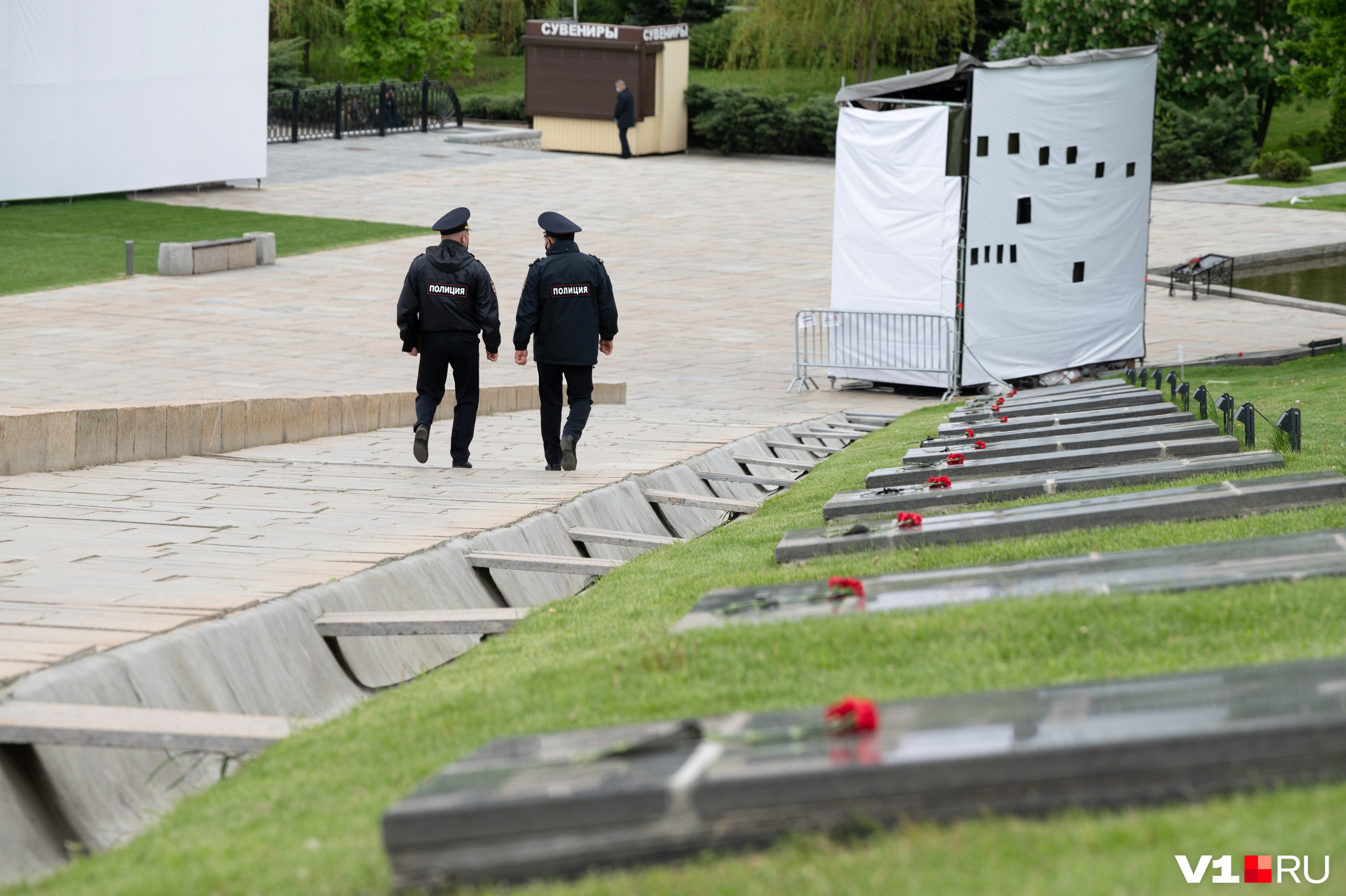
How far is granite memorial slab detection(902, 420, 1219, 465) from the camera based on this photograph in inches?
314

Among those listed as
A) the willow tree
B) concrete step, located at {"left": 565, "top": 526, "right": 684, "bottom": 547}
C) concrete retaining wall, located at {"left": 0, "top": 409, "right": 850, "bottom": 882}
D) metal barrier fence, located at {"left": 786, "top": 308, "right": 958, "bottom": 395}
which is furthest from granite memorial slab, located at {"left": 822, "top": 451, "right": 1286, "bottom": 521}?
the willow tree

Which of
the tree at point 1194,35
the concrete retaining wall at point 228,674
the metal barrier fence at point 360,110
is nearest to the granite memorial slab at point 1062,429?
the concrete retaining wall at point 228,674

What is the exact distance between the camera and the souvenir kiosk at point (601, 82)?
41562 mm

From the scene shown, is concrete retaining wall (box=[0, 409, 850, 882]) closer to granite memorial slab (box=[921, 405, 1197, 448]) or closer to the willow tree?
granite memorial slab (box=[921, 405, 1197, 448])

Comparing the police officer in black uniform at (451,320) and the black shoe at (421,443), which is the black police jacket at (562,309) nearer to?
the police officer in black uniform at (451,320)

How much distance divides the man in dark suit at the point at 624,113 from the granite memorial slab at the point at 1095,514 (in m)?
36.3

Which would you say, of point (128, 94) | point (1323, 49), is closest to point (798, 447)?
point (1323, 49)

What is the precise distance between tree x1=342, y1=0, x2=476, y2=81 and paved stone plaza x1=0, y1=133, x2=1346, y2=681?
7.83 meters

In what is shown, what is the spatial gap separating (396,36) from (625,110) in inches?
461

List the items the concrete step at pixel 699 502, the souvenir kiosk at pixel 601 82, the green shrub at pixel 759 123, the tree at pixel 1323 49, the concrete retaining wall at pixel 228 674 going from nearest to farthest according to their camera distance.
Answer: the concrete retaining wall at pixel 228 674 < the concrete step at pixel 699 502 < the tree at pixel 1323 49 < the souvenir kiosk at pixel 601 82 < the green shrub at pixel 759 123

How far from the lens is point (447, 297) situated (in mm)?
9664

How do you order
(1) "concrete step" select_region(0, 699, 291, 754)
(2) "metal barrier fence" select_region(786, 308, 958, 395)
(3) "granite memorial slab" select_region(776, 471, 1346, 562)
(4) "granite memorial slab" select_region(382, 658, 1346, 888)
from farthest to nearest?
(2) "metal barrier fence" select_region(786, 308, 958, 395)
(3) "granite memorial slab" select_region(776, 471, 1346, 562)
(1) "concrete step" select_region(0, 699, 291, 754)
(4) "granite memorial slab" select_region(382, 658, 1346, 888)

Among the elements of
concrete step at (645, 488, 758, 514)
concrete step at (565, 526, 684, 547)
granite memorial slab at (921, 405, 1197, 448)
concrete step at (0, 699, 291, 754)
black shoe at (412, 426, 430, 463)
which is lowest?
concrete step at (645, 488, 758, 514)

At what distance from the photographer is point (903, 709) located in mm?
3197
